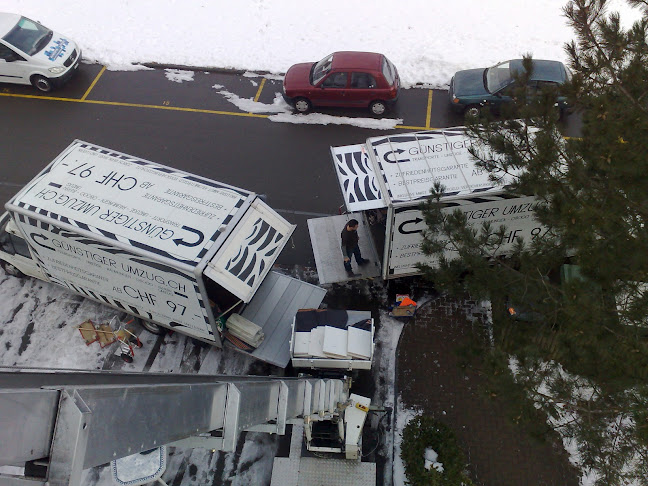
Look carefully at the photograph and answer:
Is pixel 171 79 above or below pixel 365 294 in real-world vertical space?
above

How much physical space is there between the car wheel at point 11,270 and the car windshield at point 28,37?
24.5 feet

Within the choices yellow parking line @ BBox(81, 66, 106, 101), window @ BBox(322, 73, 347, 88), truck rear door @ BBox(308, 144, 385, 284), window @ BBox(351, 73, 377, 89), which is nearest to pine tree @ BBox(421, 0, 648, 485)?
truck rear door @ BBox(308, 144, 385, 284)

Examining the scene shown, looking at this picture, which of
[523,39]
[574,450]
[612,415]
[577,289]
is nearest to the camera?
[577,289]

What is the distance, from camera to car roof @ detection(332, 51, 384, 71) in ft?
51.2

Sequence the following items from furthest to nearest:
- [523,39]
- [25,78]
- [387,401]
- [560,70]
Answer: [523,39] < [25,78] < [560,70] < [387,401]

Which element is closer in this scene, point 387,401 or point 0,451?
point 0,451

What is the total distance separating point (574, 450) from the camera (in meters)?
10.2

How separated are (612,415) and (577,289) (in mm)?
2198

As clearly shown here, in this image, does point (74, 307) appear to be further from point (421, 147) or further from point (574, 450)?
point (574, 450)

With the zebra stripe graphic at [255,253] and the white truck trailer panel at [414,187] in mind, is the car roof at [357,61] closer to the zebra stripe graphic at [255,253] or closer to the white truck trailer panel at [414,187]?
the white truck trailer panel at [414,187]

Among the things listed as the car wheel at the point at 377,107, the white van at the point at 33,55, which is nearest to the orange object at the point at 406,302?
the car wheel at the point at 377,107

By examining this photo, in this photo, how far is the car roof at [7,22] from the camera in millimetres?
16314

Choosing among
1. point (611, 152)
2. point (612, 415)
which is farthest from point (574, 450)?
point (611, 152)

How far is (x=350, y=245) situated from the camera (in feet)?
38.3
